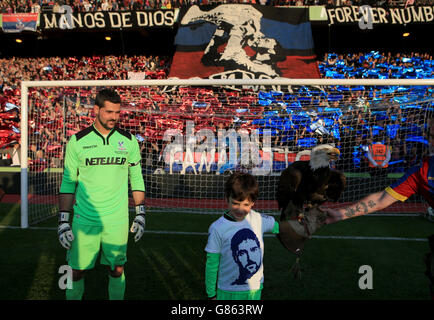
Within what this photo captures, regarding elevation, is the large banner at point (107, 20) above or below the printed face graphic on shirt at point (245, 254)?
above

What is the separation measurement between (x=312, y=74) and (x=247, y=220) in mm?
12092

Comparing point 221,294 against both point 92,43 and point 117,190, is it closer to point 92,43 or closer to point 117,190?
point 117,190

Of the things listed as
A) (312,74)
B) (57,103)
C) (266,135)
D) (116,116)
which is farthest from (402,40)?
(116,116)

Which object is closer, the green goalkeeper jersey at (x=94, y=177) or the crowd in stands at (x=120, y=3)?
the green goalkeeper jersey at (x=94, y=177)

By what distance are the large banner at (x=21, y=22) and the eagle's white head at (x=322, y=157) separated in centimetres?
1696

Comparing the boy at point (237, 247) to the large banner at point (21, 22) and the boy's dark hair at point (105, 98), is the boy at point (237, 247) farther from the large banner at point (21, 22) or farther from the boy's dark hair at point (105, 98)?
the large banner at point (21, 22)

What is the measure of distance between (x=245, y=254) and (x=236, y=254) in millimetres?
60

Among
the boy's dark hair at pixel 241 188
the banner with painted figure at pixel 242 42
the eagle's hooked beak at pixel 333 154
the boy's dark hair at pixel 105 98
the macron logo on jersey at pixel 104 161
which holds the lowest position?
the boy's dark hair at pixel 241 188

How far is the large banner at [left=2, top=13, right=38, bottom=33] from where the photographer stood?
14.5 metres

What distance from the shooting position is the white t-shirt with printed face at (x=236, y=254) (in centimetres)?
185

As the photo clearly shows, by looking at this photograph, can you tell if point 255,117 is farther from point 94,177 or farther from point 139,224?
point 94,177

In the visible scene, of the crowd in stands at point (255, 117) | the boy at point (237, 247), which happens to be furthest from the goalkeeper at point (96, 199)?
the crowd in stands at point (255, 117)

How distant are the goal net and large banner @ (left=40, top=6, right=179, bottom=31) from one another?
587 centimetres

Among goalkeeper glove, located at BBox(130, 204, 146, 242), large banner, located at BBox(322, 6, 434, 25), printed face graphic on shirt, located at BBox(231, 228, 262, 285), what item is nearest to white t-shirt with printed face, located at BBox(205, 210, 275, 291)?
printed face graphic on shirt, located at BBox(231, 228, 262, 285)
